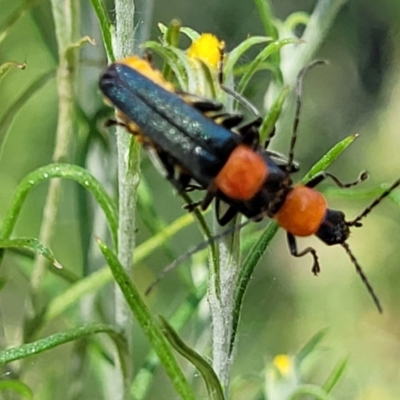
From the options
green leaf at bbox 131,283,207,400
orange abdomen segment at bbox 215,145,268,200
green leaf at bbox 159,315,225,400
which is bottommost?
green leaf at bbox 131,283,207,400

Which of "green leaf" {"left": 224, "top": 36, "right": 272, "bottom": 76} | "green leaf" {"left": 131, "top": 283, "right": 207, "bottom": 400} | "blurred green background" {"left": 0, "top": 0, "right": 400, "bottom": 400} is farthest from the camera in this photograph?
"blurred green background" {"left": 0, "top": 0, "right": 400, "bottom": 400}

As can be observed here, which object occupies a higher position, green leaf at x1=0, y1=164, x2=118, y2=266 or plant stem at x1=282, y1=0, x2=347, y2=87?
plant stem at x1=282, y1=0, x2=347, y2=87

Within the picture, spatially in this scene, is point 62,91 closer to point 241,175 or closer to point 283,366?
point 241,175

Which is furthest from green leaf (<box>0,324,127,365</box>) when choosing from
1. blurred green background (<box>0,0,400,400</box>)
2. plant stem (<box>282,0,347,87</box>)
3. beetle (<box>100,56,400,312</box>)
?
blurred green background (<box>0,0,400,400</box>)

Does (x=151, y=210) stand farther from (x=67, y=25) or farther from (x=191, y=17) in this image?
(x=191, y=17)

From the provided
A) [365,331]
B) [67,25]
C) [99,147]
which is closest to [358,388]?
[365,331]

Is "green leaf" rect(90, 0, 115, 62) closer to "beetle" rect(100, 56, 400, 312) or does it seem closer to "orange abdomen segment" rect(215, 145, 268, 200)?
"beetle" rect(100, 56, 400, 312)

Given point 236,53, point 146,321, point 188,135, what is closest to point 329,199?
point 188,135

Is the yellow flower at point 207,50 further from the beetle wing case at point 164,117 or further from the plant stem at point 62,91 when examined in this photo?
the plant stem at point 62,91
